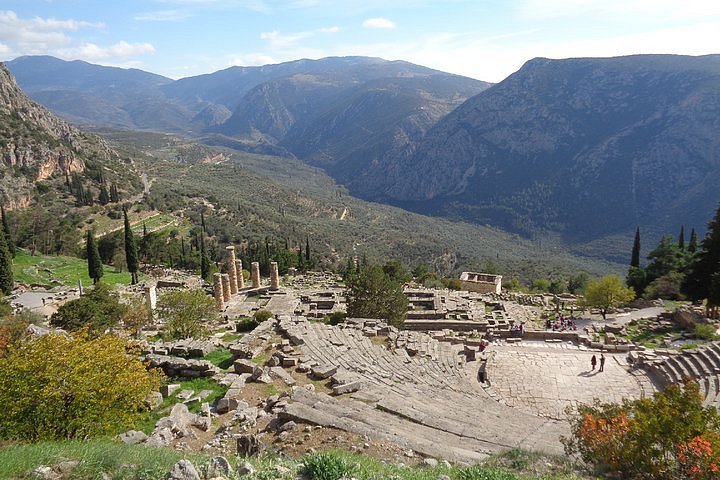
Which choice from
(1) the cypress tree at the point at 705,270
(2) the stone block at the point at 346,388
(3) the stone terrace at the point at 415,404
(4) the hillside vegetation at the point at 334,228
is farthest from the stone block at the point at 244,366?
(4) the hillside vegetation at the point at 334,228

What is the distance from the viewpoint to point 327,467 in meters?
7.77

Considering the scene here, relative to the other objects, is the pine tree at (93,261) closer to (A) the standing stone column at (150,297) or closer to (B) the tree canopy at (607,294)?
(A) the standing stone column at (150,297)

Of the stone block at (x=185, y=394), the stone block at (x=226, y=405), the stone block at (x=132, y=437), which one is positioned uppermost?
the stone block at (x=132, y=437)

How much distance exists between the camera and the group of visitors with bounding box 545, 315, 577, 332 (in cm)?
3369

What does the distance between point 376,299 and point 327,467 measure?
23.5m

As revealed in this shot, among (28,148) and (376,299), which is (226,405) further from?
(28,148)

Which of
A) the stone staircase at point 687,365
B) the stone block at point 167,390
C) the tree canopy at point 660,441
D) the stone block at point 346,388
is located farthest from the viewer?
the stone staircase at point 687,365

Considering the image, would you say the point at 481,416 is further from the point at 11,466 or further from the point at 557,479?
the point at 11,466

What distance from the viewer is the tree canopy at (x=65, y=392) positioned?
424 inches

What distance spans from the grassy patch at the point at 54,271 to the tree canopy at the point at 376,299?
1225 inches

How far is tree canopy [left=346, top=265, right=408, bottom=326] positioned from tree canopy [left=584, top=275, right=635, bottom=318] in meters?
17.2

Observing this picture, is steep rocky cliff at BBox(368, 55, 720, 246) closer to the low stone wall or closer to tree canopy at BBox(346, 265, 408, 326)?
tree canopy at BBox(346, 265, 408, 326)

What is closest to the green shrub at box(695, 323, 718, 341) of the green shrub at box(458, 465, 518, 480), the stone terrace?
the stone terrace

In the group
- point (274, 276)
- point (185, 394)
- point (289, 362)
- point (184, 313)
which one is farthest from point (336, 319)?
point (274, 276)
